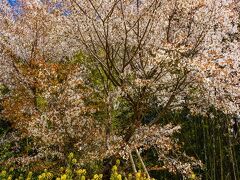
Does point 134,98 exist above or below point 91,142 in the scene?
above

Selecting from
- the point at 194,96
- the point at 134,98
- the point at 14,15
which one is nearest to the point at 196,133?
the point at 194,96

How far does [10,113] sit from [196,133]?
673 centimetres

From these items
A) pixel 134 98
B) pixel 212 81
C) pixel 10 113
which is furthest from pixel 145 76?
pixel 10 113

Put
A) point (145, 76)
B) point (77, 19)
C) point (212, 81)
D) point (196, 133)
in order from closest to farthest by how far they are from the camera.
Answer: point (212, 81)
point (145, 76)
point (77, 19)
point (196, 133)

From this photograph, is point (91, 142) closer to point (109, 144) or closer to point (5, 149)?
point (109, 144)

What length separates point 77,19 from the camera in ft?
30.8

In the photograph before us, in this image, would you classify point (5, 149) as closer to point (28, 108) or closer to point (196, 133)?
point (28, 108)

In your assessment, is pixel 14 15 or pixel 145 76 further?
pixel 14 15

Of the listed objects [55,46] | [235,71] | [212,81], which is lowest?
[212,81]

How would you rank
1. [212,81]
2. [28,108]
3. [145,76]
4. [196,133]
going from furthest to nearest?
[196,133], [28,108], [145,76], [212,81]

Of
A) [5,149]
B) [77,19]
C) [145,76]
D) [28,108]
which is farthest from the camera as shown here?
[5,149]

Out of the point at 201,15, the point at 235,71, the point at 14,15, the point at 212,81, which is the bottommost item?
the point at 212,81

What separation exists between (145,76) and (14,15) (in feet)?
25.1

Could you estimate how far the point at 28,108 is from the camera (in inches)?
424
